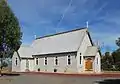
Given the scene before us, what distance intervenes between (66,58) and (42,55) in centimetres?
741

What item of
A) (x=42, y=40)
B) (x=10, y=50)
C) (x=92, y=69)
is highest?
(x=42, y=40)

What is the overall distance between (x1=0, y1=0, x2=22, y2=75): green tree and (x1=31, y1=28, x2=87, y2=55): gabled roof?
35.2ft

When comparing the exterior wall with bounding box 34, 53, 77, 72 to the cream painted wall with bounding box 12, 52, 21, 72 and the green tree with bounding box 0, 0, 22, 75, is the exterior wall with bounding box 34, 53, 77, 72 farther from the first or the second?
the green tree with bounding box 0, 0, 22, 75

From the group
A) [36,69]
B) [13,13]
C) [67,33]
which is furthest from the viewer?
[36,69]

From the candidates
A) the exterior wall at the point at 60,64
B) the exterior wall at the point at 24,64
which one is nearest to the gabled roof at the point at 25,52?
the exterior wall at the point at 24,64

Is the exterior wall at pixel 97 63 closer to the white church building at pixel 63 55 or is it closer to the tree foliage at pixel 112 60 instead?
the white church building at pixel 63 55

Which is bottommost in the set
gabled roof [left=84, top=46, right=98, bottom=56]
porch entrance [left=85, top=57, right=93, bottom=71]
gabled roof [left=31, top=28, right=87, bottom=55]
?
porch entrance [left=85, top=57, right=93, bottom=71]

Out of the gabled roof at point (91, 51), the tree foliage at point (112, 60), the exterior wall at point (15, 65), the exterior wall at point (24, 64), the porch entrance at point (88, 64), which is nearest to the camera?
the gabled roof at point (91, 51)

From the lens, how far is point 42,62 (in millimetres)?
52719

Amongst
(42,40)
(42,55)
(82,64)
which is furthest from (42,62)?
(82,64)

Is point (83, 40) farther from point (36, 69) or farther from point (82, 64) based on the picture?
point (36, 69)

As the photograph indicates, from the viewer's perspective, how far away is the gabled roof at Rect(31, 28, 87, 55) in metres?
46.6

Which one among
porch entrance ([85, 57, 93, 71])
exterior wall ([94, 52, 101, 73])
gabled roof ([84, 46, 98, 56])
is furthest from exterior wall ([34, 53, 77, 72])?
exterior wall ([94, 52, 101, 73])

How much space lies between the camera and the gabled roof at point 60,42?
46562mm
